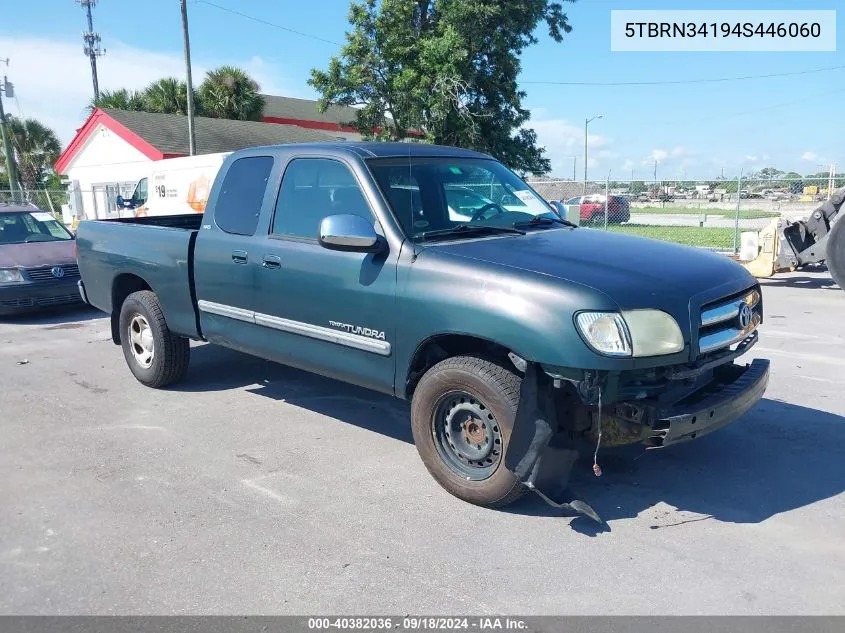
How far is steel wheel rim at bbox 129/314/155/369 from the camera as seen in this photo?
6.52 metres

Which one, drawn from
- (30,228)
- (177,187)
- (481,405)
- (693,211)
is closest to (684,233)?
(693,211)

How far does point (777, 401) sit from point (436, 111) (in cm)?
2084

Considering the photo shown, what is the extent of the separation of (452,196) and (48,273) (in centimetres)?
763

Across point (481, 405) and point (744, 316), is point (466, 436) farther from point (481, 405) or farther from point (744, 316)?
point (744, 316)

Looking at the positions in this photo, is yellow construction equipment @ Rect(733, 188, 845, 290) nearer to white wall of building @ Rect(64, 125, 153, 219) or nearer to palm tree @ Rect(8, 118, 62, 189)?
white wall of building @ Rect(64, 125, 153, 219)

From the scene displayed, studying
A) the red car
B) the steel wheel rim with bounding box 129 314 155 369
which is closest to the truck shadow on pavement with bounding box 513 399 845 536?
the steel wheel rim with bounding box 129 314 155 369

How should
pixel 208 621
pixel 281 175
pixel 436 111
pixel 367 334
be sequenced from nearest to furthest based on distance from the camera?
pixel 208 621
pixel 367 334
pixel 281 175
pixel 436 111

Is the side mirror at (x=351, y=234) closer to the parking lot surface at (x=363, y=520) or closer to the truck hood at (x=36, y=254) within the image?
the parking lot surface at (x=363, y=520)

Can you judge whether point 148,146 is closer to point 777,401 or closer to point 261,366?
point 261,366

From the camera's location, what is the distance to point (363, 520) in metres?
4.04

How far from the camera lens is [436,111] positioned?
25109 millimetres

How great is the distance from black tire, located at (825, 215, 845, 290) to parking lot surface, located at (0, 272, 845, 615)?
572 centimetres

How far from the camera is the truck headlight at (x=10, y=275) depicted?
33.0ft

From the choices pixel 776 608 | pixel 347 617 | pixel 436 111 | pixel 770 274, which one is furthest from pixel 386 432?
pixel 436 111
